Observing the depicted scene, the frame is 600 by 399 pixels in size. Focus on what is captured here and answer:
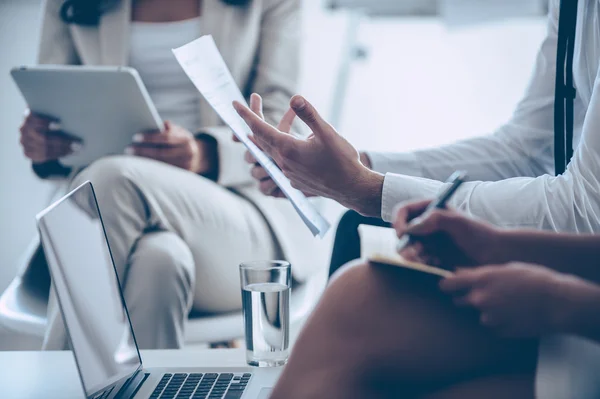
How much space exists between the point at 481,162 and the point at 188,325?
620mm

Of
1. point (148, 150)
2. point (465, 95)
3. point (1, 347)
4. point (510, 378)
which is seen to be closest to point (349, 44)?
point (465, 95)

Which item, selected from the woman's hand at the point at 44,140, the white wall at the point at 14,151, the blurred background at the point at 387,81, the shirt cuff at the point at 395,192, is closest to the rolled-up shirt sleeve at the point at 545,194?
the shirt cuff at the point at 395,192

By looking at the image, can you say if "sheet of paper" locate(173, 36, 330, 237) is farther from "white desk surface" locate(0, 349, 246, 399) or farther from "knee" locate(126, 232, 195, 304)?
"knee" locate(126, 232, 195, 304)

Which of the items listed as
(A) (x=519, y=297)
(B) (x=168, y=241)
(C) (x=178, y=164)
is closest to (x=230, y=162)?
(C) (x=178, y=164)

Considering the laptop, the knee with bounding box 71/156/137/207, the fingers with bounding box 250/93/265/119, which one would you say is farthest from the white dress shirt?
the knee with bounding box 71/156/137/207

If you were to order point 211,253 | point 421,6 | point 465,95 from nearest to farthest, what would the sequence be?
point 211,253 → point 421,6 → point 465,95

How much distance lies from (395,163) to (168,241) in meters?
0.44

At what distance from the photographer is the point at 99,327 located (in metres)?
0.71

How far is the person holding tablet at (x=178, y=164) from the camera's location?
124 cm

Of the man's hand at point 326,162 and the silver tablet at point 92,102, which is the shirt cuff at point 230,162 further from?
the man's hand at point 326,162

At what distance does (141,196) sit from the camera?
1267 mm

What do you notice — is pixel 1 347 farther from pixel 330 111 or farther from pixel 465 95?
pixel 465 95

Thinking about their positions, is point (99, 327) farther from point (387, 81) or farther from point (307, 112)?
point (387, 81)

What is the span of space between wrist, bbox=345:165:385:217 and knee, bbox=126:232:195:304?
0.42 metres
